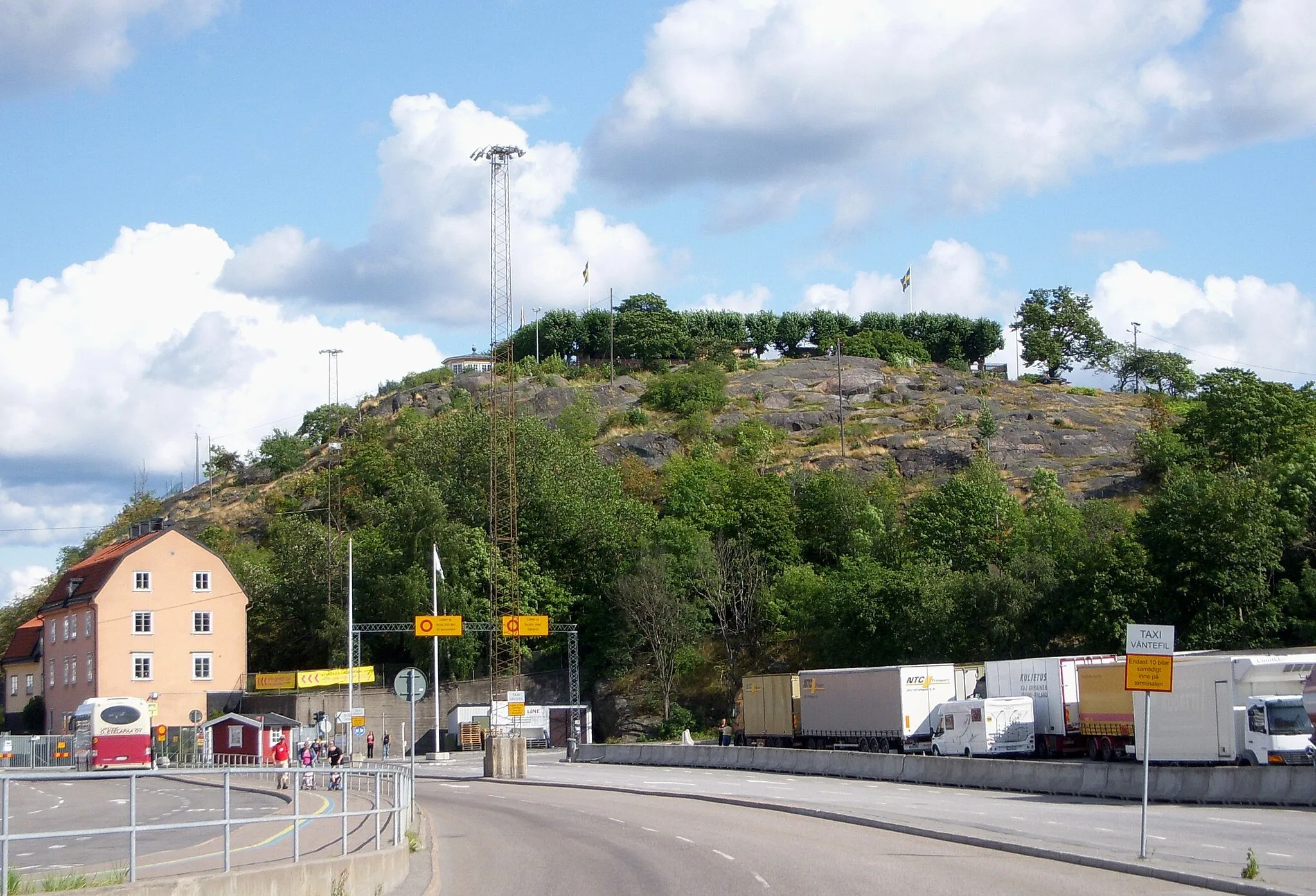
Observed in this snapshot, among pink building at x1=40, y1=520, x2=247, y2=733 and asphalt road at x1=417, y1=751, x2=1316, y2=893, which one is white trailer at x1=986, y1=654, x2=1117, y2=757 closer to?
asphalt road at x1=417, y1=751, x2=1316, y2=893

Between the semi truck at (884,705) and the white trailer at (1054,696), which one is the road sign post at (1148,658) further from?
the semi truck at (884,705)

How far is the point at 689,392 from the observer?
415 ft

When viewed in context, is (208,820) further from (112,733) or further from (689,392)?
(689,392)

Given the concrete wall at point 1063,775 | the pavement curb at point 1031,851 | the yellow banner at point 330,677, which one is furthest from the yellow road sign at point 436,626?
the pavement curb at point 1031,851

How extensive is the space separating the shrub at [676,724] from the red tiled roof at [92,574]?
105ft

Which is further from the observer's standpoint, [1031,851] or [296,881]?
[1031,851]

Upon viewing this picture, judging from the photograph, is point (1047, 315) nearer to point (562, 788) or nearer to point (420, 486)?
point (420, 486)

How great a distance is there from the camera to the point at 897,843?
20641 mm

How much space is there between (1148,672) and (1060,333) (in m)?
148

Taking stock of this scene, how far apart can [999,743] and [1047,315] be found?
12539cm

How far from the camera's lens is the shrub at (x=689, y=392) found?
124 m

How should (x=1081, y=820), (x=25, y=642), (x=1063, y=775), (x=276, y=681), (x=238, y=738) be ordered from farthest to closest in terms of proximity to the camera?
1. (x=25, y=642)
2. (x=276, y=681)
3. (x=238, y=738)
4. (x=1063, y=775)
5. (x=1081, y=820)

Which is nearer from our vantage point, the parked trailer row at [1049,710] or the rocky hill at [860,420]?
the parked trailer row at [1049,710]

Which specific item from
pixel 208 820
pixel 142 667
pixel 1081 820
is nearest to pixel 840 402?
pixel 142 667
